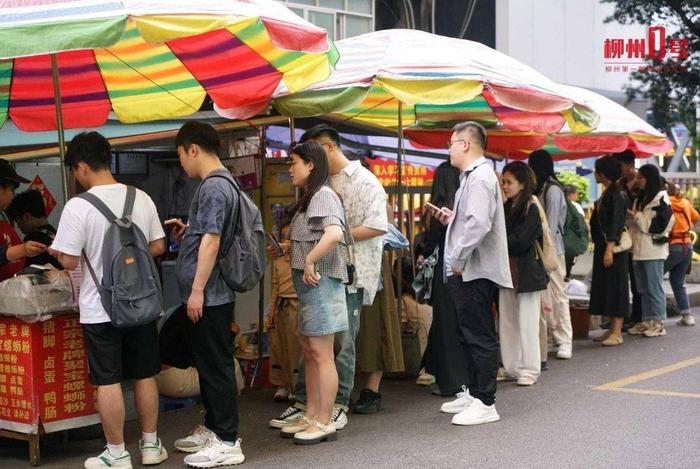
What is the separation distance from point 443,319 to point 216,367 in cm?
237

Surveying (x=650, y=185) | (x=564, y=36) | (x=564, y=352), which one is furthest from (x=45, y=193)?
(x=564, y=36)

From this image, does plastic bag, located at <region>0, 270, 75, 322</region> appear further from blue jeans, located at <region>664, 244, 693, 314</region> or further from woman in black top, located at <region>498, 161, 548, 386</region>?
blue jeans, located at <region>664, 244, 693, 314</region>

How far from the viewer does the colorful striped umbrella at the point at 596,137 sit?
11242 millimetres

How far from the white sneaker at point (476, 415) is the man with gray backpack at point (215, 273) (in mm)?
1649

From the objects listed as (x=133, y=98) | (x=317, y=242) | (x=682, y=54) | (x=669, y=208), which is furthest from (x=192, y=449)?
(x=682, y=54)

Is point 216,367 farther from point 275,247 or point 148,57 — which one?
point 148,57

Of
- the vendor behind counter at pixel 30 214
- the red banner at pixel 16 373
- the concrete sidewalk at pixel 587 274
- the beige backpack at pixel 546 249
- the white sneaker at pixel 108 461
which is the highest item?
the vendor behind counter at pixel 30 214

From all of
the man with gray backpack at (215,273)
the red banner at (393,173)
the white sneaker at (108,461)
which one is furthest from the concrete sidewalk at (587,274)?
the white sneaker at (108,461)

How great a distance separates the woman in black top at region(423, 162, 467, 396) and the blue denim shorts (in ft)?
5.12

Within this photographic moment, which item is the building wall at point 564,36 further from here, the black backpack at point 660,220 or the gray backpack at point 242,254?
Result: the gray backpack at point 242,254

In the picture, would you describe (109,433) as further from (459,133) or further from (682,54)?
(682,54)

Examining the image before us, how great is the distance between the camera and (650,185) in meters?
11.3

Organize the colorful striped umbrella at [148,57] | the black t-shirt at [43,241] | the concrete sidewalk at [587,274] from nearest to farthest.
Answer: the colorful striped umbrella at [148,57] → the black t-shirt at [43,241] → the concrete sidewalk at [587,274]

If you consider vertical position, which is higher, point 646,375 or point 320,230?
point 320,230
